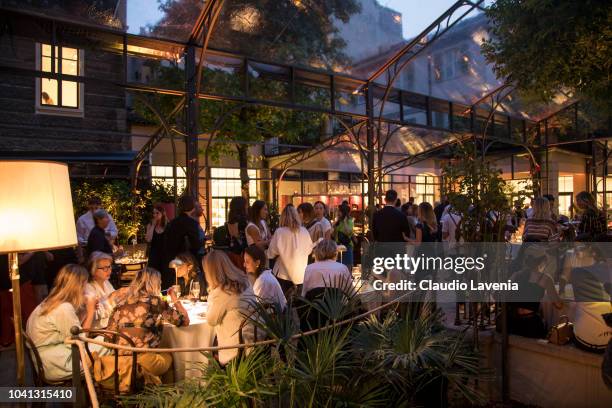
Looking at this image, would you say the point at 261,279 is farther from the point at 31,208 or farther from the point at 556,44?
the point at 556,44

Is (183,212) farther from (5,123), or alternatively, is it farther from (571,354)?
(5,123)

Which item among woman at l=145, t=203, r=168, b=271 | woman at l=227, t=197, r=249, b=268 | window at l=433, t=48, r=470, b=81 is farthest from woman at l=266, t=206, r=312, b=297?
window at l=433, t=48, r=470, b=81

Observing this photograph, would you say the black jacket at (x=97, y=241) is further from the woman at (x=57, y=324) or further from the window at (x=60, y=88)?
the window at (x=60, y=88)

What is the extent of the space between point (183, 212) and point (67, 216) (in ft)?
10.5

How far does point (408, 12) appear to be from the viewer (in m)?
8.12

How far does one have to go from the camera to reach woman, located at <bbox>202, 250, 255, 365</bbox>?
3441 millimetres

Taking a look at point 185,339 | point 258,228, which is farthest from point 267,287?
point 258,228

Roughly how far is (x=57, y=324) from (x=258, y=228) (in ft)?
8.77

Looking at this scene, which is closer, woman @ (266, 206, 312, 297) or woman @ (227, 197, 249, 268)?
woman @ (266, 206, 312, 297)

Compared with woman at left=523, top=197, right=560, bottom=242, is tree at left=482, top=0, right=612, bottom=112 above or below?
above

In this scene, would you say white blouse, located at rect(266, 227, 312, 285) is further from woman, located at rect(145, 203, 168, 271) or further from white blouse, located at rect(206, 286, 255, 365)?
white blouse, located at rect(206, 286, 255, 365)

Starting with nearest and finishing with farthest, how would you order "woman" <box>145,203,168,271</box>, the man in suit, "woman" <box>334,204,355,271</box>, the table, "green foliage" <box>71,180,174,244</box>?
1. the table
2. the man in suit
3. "woman" <box>145,203,168,271</box>
4. "woman" <box>334,204,355,271</box>
5. "green foliage" <box>71,180,174,244</box>

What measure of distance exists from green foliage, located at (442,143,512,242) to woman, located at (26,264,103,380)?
2.82 metres

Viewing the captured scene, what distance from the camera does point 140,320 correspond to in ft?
11.1
